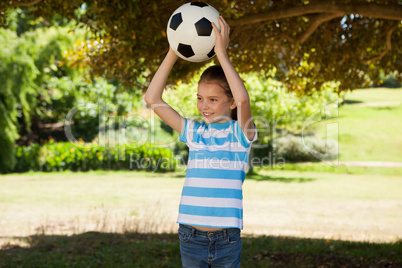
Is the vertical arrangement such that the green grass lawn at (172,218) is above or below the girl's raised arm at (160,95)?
below

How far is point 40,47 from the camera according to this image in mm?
20719

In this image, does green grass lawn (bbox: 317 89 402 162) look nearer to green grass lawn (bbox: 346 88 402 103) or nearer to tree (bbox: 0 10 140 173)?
green grass lawn (bbox: 346 88 402 103)

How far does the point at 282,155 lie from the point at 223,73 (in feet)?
77.5

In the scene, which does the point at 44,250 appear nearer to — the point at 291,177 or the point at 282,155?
the point at 291,177

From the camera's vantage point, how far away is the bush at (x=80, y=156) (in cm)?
2056

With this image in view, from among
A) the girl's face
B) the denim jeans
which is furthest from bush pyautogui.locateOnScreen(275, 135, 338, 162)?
the denim jeans

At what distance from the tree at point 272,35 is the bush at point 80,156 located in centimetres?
1295

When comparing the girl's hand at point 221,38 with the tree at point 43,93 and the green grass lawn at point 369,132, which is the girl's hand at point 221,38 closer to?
the tree at point 43,93

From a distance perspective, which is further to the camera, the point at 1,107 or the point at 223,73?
the point at 1,107

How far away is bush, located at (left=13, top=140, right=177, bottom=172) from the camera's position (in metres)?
20.6

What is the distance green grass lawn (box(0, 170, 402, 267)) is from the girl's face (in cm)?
356

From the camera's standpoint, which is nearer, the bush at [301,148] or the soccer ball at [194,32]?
the soccer ball at [194,32]

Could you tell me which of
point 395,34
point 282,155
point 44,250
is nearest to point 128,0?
point 44,250

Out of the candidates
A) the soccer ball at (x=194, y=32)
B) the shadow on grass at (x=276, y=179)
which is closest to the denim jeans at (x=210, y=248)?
the soccer ball at (x=194, y=32)
